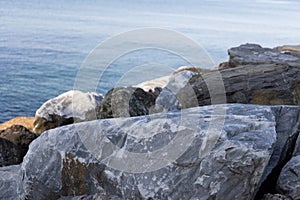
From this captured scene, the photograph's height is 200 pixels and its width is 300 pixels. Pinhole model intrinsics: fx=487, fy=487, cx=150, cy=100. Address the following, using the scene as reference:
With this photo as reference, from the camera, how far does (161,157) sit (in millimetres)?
5852

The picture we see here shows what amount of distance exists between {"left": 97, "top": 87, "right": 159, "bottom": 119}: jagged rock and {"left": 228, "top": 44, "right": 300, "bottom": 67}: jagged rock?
2.42 metres

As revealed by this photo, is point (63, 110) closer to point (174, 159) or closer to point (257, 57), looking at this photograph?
point (257, 57)

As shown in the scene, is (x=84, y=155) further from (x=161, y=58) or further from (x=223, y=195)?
(x=161, y=58)

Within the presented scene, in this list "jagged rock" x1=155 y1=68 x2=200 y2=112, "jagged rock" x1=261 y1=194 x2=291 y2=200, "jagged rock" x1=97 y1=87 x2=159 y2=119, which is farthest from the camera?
"jagged rock" x1=97 y1=87 x2=159 y2=119

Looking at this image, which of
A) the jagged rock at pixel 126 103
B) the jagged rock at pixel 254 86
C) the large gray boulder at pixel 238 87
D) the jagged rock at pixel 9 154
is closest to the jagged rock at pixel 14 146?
the jagged rock at pixel 9 154

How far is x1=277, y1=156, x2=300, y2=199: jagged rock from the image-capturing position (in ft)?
19.2

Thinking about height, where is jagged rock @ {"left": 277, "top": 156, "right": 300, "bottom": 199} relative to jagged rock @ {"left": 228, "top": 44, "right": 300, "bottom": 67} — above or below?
below

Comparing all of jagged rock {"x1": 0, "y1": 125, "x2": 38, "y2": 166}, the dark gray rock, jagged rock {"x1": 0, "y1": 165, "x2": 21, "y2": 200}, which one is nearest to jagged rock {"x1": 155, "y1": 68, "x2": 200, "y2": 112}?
the dark gray rock

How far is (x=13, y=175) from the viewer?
7.48 meters

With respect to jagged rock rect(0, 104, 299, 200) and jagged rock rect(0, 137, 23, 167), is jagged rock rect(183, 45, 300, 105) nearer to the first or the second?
jagged rock rect(0, 104, 299, 200)

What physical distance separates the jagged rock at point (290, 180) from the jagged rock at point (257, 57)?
18.6 ft

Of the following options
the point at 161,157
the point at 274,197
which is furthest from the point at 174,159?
the point at 274,197

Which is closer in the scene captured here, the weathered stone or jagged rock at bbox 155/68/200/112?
the weathered stone

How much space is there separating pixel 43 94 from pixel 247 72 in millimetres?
18271
